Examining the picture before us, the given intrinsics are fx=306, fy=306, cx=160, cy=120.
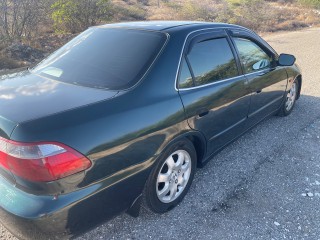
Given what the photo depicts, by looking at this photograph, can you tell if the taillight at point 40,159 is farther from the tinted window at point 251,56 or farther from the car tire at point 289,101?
the car tire at point 289,101

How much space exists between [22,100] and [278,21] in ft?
54.3

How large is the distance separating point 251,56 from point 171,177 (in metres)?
1.88

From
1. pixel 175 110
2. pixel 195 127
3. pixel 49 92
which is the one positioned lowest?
pixel 195 127

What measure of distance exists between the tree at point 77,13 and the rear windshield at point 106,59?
7.45 metres

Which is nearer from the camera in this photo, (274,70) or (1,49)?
(274,70)

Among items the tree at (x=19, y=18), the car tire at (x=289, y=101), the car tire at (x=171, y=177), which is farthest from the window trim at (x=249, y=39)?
the tree at (x=19, y=18)

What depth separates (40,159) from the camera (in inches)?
71.9

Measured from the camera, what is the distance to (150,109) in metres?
2.33

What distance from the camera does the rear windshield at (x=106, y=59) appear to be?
8.17ft

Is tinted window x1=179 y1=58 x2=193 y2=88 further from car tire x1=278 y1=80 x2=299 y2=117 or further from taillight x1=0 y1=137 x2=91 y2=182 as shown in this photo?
car tire x1=278 y1=80 x2=299 y2=117

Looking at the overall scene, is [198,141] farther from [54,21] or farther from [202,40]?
[54,21]

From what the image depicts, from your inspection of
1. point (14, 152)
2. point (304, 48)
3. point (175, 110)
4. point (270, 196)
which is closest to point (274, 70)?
point (270, 196)

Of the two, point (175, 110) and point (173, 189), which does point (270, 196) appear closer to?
point (173, 189)

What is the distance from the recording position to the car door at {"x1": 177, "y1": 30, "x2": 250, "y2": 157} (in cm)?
273
